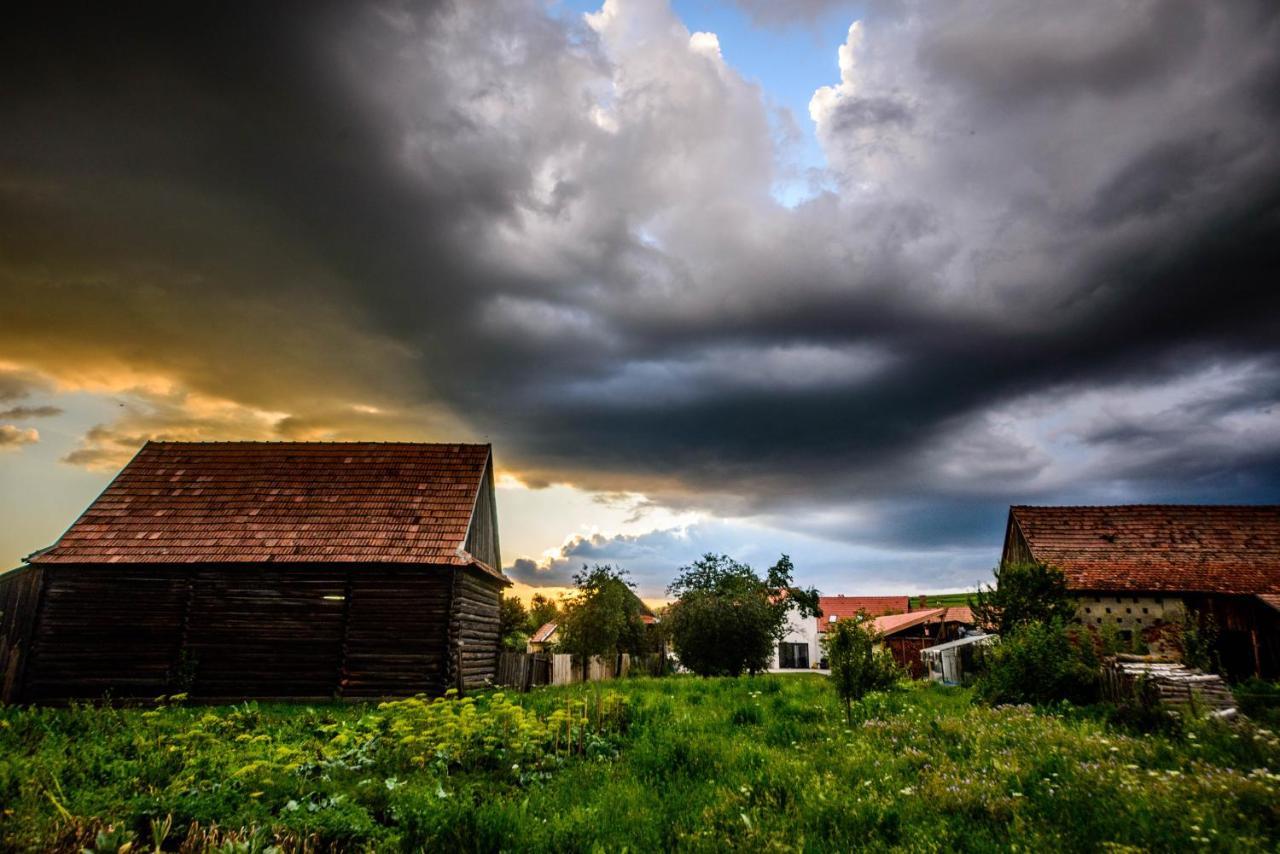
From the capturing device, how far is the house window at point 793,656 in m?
57.6

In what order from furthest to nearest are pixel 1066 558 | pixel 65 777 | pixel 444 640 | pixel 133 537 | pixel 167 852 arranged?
pixel 1066 558, pixel 133 537, pixel 444 640, pixel 65 777, pixel 167 852

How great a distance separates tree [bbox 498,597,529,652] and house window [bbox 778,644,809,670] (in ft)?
77.1

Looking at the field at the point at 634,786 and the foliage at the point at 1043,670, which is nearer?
the field at the point at 634,786

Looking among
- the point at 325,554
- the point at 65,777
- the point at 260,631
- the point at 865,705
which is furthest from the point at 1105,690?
the point at 260,631

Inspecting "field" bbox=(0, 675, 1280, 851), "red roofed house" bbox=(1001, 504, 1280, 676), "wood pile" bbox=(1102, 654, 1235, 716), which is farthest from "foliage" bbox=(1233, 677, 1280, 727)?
"red roofed house" bbox=(1001, 504, 1280, 676)

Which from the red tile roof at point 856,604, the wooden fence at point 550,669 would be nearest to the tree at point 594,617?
the wooden fence at point 550,669

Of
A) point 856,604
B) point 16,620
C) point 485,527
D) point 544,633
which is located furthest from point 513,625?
point 856,604

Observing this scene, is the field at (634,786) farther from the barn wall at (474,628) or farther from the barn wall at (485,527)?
the barn wall at (485,527)

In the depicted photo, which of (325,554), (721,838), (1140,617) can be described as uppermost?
(325,554)

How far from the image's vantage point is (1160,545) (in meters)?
25.8

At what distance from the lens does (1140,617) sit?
76.2ft

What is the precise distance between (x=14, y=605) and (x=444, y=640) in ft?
41.6

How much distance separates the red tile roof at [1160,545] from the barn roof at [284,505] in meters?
23.2

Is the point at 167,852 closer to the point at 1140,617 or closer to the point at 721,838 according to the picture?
the point at 721,838
